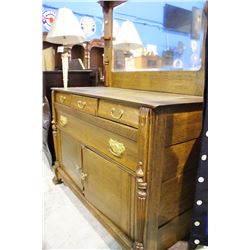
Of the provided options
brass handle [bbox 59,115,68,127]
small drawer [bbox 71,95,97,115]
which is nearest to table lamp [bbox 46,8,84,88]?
brass handle [bbox 59,115,68,127]

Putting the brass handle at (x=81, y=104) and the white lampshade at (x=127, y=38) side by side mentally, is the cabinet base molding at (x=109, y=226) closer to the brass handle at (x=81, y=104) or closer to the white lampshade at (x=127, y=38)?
the brass handle at (x=81, y=104)

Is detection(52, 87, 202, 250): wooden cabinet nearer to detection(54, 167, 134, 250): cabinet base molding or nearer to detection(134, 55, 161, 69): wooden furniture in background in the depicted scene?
detection(54, 167, 134, 250): cabinet base molding

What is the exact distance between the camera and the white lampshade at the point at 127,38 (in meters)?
1.44

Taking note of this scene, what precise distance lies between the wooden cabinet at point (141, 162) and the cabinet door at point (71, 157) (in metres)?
0.11

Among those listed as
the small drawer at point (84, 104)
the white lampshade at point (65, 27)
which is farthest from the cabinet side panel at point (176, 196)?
the white lampshade at point (65, 27)

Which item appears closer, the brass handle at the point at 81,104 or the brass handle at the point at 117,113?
the brass handle at the point at 117,113

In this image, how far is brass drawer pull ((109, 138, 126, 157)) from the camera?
36.8 inches

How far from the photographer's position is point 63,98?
4.91 feet

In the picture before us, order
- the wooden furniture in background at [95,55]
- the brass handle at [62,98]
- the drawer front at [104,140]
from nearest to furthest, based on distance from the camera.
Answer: the drawer front at [104,140]
the brass handle at [62,98]
the wooden furniture in background at [95,55]

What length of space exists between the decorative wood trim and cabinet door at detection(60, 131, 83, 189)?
2.01 feet

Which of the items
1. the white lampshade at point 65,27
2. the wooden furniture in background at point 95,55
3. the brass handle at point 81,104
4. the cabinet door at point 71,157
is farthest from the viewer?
the wooden furniture in background at point 95,55

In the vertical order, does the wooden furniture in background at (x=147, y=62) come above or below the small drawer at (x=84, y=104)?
above
